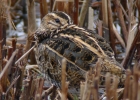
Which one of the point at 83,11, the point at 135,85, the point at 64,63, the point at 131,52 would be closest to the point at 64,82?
the point at 64,63

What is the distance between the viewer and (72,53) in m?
3.52

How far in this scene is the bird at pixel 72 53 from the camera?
11.3 feet

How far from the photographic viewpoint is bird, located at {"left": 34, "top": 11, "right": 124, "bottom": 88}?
3.45 meters

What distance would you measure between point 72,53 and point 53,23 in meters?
0.61

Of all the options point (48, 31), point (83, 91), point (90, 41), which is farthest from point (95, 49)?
point (83, 91)

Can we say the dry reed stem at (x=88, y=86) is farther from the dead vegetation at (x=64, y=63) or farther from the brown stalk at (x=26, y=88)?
the brown stalk at (x=26, y=88)

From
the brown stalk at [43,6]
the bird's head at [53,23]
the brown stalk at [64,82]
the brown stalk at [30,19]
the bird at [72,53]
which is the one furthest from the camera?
the brown stalk at [43,6]

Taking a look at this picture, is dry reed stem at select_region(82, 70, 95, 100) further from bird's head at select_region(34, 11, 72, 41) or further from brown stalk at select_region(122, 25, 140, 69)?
brown stalk at select_region(122, 25, 140, 69)

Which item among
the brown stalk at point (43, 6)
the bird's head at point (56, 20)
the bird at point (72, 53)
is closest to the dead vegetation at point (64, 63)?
the brown stalk at point (43, 6)

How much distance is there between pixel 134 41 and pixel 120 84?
94 centimetres

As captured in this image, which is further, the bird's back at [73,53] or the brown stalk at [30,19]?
the brown stalk at [30,19]

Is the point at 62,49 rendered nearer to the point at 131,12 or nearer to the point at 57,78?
the point at 57,78

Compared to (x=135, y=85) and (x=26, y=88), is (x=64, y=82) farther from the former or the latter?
(x=26, y=88)

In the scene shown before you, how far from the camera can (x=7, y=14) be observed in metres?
3.86
